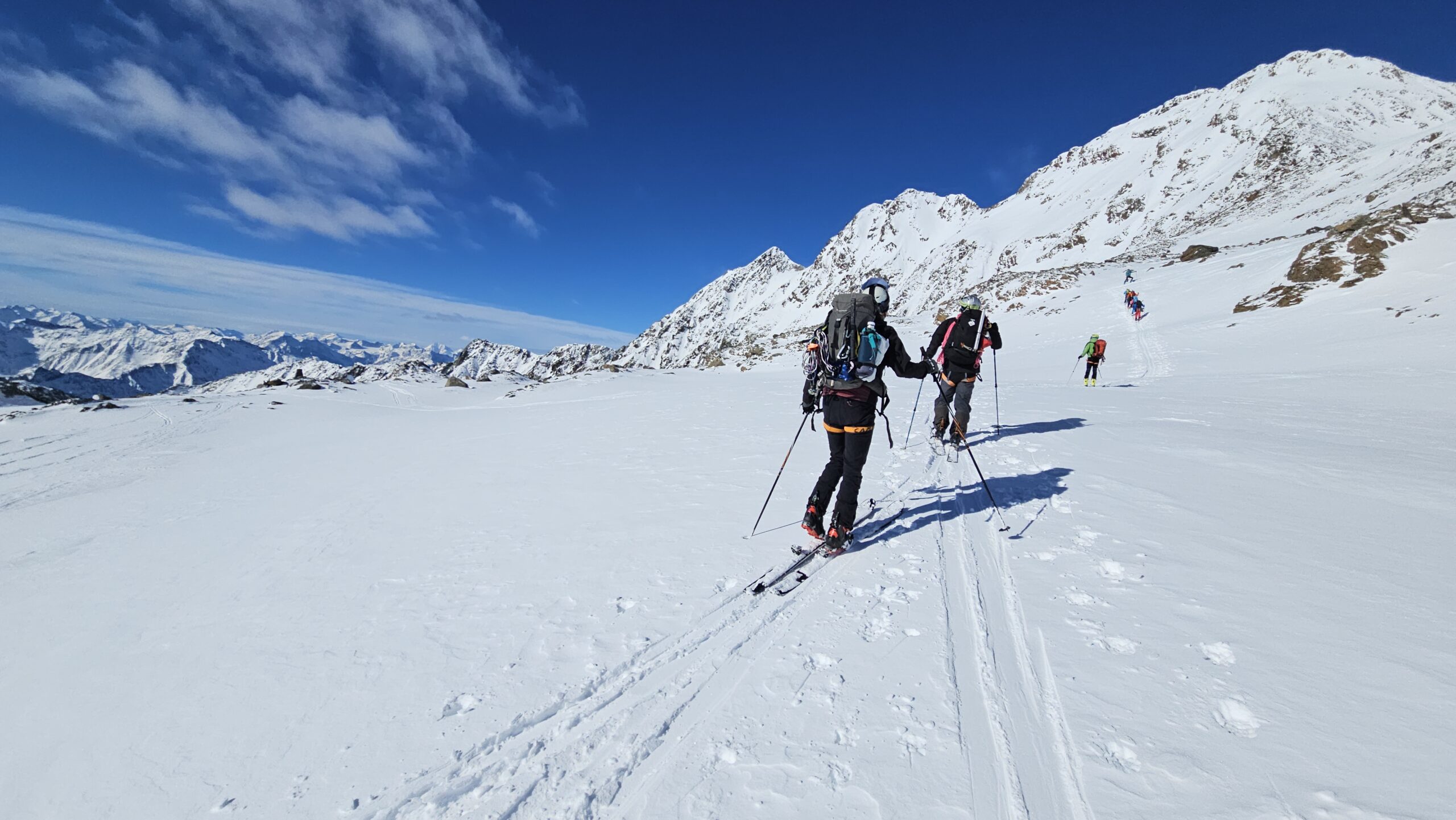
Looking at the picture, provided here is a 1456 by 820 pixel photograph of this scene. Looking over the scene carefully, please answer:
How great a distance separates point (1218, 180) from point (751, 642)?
130 m

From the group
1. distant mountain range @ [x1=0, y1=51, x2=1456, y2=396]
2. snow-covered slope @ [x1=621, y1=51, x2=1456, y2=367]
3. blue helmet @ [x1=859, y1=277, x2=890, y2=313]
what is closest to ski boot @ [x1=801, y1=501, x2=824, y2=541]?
blue helmet @ [x1=859, y1=277, x2=890, y2=313]

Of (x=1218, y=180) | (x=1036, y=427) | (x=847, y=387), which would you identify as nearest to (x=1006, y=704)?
(x=847, y=387)

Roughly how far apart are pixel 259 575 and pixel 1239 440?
1348cm

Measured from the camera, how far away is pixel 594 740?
2.90 metres

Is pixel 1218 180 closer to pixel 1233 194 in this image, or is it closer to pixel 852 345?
pixel 1233 194

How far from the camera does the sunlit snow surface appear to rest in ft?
8.28

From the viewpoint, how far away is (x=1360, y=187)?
2162 inches

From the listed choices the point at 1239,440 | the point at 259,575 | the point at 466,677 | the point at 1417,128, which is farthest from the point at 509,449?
the point at 1417,128

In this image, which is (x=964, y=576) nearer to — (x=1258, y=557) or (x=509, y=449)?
(x=1258, y=557)

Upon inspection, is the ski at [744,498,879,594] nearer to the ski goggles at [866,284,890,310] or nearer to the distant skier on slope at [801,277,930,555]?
the distant skier on slope at [801,277,930,555]

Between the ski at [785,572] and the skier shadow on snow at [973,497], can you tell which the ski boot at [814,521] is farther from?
the skier shadow on snow at [973,497]

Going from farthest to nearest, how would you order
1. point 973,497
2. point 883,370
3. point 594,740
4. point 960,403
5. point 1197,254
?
1. point 1197,254
2. point 960,403
3. point 973,497
4. point 883,370
5. point 594,740

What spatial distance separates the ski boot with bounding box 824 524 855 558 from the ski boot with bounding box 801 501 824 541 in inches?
8.5

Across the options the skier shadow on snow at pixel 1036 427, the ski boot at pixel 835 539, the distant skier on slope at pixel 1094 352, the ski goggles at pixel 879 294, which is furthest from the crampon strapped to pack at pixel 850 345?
the distant skier on slope at pixel 1094 352
